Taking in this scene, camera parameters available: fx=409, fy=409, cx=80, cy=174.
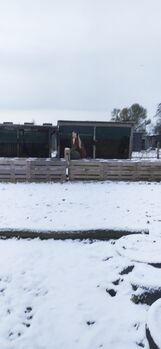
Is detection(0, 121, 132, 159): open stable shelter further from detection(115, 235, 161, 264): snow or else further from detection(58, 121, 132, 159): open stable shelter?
detection(115, 235, 161, 264): snow

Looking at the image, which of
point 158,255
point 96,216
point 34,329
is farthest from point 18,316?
point 96,216

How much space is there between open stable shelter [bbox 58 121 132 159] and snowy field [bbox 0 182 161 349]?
15.2 metres

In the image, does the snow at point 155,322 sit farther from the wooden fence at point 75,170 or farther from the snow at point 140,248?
the wooden fence at point 75,170

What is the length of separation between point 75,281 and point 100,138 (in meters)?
20.1

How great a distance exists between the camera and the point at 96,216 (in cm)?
920

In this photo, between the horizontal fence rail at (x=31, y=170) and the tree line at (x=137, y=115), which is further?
the tree line at (x=137, y=115)

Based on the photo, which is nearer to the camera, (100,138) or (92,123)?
(92,123)

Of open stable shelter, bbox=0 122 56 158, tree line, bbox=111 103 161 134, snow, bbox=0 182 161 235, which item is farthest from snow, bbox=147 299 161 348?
tree line, bbox=111 103 161 134

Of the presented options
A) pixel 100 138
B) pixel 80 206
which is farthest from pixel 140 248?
pixel 100 138

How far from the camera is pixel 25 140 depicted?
26219mm

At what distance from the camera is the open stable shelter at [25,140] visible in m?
25.7

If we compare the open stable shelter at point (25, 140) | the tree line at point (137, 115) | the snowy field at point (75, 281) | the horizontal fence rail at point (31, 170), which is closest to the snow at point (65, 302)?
the snowy field at point (75, 281)

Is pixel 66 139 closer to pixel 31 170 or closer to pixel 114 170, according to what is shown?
pixel 114 170

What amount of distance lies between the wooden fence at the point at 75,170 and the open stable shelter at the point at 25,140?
10217 millimetres
